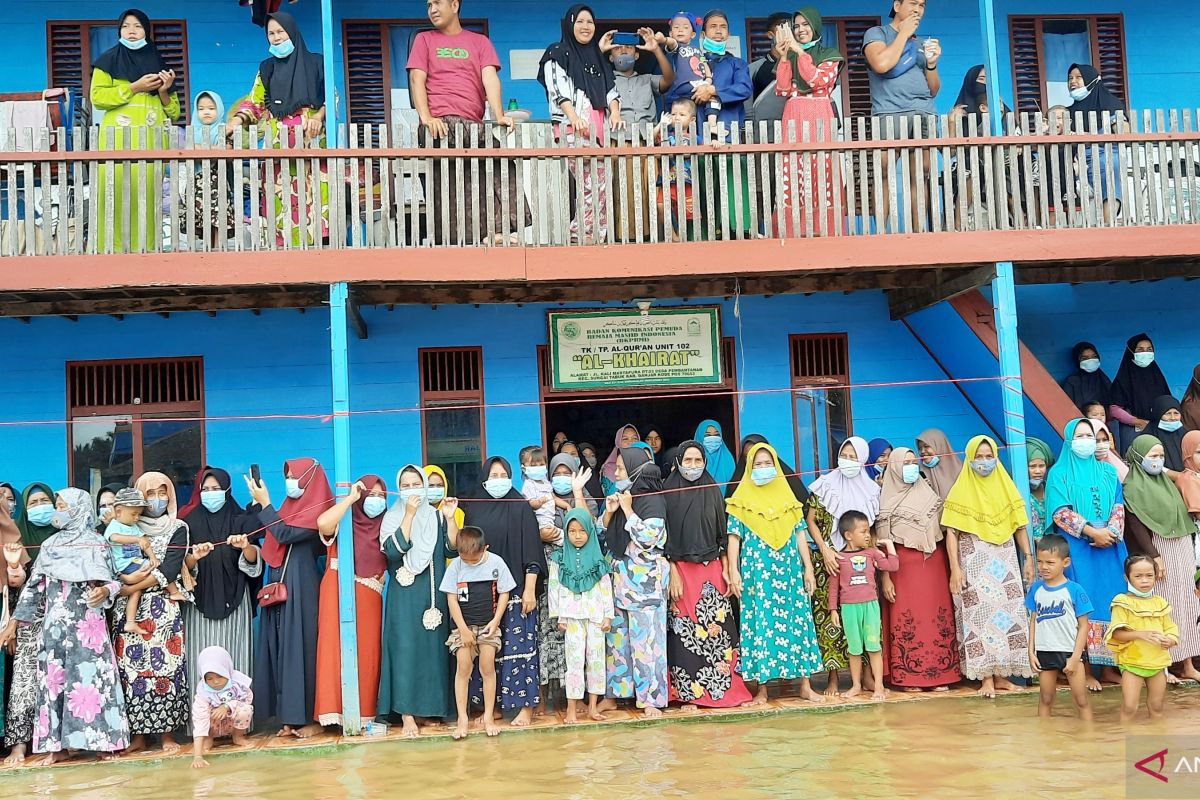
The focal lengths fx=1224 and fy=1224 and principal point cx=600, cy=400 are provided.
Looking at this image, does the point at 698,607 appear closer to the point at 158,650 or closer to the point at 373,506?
the point at 373,506

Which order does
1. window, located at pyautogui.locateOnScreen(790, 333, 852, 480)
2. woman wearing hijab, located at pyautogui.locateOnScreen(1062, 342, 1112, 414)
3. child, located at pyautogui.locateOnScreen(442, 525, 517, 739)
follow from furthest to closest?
window, located at pyautogui.locateOnScreen(790, 333, 852, 480)
woman wearing hijab, located at pyautogui.locateOnScreen(1062, 342, 1112, 414)
child, located at pyautogui.locateOnScreen(442, 525, 517, 739)

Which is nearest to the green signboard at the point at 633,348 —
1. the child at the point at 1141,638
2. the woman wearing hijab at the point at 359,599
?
the woman wearing hijab at the point at 359,599

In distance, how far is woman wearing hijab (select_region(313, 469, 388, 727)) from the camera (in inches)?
315

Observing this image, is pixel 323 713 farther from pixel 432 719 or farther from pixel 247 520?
pixel 247 520

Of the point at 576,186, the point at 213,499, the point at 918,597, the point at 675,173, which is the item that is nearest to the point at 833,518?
the point at 918,597

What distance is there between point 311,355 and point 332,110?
2417mm

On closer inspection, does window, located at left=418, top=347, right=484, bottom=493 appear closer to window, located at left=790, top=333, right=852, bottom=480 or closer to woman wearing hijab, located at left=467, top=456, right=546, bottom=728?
woman wearing hijab, located at left=467, top=456, right=546, bottom=728

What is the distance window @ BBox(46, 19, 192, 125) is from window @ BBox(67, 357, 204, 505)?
2179 millimetres

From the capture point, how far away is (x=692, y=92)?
960 centimetres

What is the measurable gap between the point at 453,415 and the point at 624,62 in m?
3.24

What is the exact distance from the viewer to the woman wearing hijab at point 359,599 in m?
8.00

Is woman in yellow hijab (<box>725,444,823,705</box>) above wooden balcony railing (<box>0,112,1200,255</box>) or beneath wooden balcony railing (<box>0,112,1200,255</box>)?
beneath

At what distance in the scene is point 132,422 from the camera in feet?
33.0

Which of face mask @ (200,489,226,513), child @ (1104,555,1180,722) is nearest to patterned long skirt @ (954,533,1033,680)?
child @ (1104,555,1180,722)
